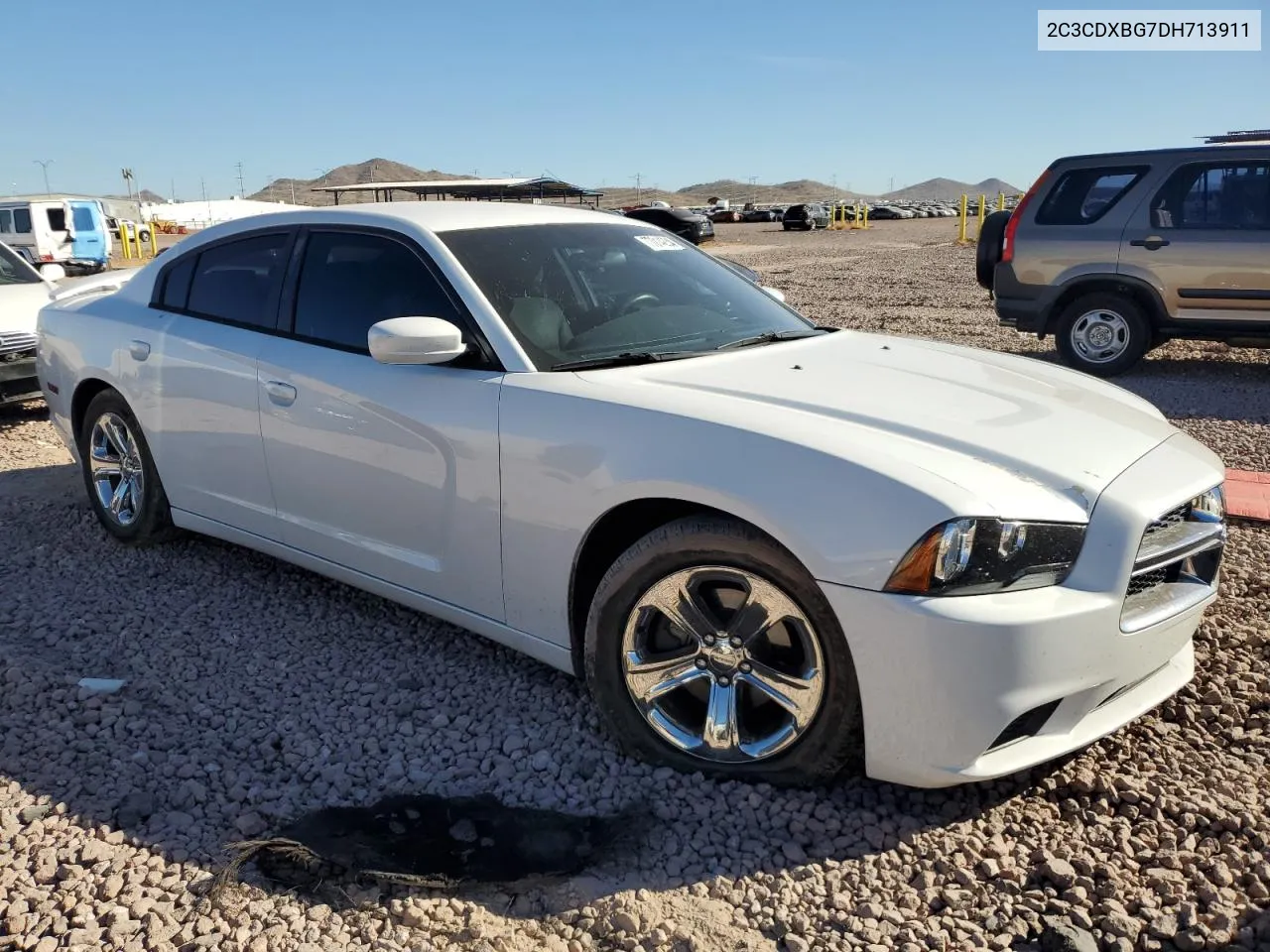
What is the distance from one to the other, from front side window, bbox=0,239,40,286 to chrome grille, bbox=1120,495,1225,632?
8724 mm

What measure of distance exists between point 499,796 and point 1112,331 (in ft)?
25.3

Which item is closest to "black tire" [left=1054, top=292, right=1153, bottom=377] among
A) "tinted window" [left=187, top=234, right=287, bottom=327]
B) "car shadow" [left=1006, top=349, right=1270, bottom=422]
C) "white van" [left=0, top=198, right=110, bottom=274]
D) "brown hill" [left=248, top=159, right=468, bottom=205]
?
"car shadow" [left=1006, top=349, right=1270, bottom=422]

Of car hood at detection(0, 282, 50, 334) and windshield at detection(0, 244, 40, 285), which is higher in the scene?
windshield at detection(0, 244, 40, 285)

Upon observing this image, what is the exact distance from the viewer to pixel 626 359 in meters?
3.45

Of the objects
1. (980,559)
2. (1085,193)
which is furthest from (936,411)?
(1085,193)

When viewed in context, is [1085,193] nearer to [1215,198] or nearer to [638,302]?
[1215,198]

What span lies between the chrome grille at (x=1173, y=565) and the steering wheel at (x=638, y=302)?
181cm

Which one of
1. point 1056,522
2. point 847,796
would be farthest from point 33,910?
point 1056,522

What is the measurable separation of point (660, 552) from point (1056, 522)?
100 cm

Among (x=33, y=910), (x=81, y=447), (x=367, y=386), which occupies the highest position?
(x=367, y=386)

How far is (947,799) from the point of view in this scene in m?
2.95

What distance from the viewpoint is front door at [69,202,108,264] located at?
27.9m

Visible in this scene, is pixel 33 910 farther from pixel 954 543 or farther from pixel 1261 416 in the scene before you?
pixel 1261 416

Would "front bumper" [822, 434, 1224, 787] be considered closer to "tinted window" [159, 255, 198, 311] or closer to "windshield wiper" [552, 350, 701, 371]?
"windshield wiper" [552, 350, 701, 371]
